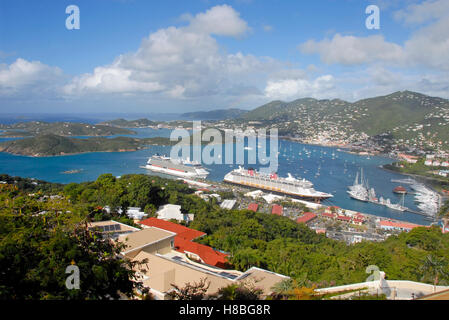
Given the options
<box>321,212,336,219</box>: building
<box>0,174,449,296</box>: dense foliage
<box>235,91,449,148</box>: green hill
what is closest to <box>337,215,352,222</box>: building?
<box>321,212,336,219</box>: building

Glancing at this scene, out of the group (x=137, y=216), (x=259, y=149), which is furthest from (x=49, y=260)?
(x=259, y=149)

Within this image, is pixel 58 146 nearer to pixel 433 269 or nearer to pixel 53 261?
pixel 53 261

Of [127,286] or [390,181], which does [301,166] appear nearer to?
[390,181]

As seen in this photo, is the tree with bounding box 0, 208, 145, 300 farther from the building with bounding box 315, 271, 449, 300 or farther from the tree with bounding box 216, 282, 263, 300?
the building with bounding box 315, 271, 449, 300

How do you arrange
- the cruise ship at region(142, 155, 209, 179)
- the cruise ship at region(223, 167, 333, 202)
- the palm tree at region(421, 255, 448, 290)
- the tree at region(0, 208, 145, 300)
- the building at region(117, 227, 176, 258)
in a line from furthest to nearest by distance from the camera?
the cruise ship at region(142, 155, 209, 179) → the cruise ship at region(223, 167, 333, 202) → the palm tree at region(421, 255, 448, 290) → the building at region(117, 227, 176, 258) → the tree at region(0, 208, 145, 300)

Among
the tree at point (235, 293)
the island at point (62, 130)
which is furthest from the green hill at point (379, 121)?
the tree at point (235, 293)

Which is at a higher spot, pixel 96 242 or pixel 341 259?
pixel 96 242
